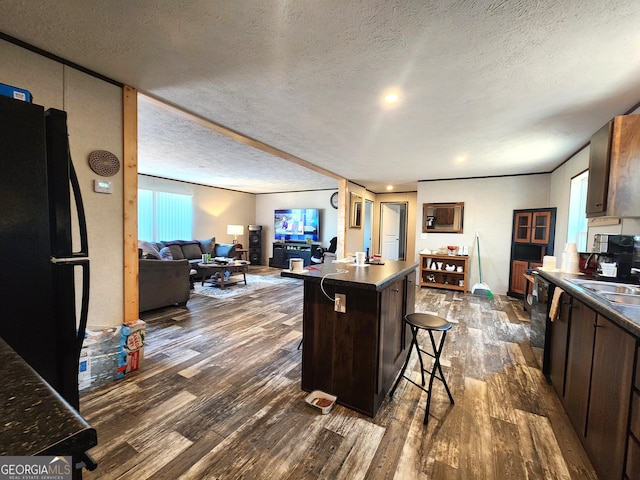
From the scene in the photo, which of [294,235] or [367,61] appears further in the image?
[294,235]

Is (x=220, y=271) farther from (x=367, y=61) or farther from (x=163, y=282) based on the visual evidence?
(x=367, y=61)

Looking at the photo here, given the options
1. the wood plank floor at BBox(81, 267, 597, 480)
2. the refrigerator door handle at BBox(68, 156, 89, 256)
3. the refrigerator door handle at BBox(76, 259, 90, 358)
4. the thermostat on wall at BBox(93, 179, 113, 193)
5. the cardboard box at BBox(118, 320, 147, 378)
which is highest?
the thermostat on wall at BBox(93, 179, 113, 193)

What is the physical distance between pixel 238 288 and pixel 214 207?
11.6 feet

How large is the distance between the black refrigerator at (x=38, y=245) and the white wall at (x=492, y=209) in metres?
6.24

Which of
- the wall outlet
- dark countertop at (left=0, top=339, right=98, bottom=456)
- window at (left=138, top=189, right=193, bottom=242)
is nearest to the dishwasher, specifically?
the wall outlet

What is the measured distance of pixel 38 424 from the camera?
16.5 inches

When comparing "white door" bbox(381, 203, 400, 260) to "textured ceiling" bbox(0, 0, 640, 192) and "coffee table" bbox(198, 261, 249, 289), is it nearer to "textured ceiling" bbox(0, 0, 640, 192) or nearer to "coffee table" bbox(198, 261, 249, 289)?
"coffee table" bbox(198, 261, 249, 289)

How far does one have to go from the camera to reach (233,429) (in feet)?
5.66

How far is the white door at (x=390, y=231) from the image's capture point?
8578 mm

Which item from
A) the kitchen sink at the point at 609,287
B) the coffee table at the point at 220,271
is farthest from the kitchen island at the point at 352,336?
the coffee table at the point at 220,271

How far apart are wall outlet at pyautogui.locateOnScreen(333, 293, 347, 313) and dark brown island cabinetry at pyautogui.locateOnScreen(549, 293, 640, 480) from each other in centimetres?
137

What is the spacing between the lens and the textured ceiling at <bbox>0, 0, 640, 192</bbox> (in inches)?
58.8

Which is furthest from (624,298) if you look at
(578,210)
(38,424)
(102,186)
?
(102,186)

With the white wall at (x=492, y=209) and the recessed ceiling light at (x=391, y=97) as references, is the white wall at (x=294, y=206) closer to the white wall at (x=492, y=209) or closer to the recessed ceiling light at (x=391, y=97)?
the white wall at (x=492, y=209)
